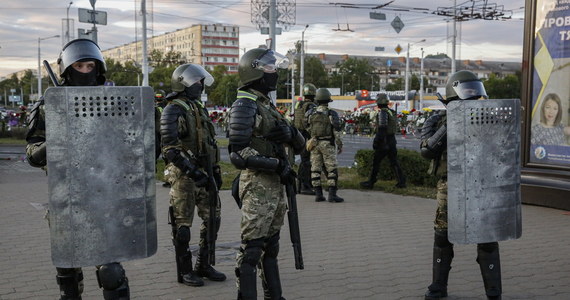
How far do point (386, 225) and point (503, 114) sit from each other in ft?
13.3

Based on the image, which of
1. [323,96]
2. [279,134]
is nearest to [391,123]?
[323,96]

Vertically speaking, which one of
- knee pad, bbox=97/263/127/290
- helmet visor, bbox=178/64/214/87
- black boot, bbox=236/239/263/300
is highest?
helmet visor, bbox=178/64/214/87

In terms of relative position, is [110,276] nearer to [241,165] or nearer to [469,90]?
[241,165]

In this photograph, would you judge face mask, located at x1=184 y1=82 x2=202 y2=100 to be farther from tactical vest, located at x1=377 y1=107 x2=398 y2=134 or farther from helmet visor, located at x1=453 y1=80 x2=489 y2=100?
tactical vest, located at x1=377 y1=107 x2=398 y2=134

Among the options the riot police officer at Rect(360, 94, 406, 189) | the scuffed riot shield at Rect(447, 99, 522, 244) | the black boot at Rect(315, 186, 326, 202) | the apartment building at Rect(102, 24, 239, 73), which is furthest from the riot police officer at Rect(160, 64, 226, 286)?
the apartment building at Rect(102, 24, 239, 73)

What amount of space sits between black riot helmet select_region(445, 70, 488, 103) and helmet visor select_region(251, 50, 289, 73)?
142cm

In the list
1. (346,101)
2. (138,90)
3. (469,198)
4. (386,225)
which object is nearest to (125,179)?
(138,90)

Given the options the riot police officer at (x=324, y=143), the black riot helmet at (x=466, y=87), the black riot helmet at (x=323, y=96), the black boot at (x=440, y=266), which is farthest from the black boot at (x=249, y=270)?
the black riot helmet at (x=323, y=96)

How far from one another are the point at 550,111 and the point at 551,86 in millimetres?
398

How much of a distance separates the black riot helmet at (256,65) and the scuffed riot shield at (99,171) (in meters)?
1.34

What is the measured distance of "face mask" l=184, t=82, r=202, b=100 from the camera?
17.5 ft

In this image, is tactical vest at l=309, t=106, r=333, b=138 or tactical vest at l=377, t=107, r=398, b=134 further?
tactical vest at l=377, t=107, r=398, b=134

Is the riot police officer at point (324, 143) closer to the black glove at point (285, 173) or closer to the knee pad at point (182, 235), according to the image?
the knee pad at point (182, 235)

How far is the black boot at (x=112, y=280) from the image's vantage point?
337 centimetres
